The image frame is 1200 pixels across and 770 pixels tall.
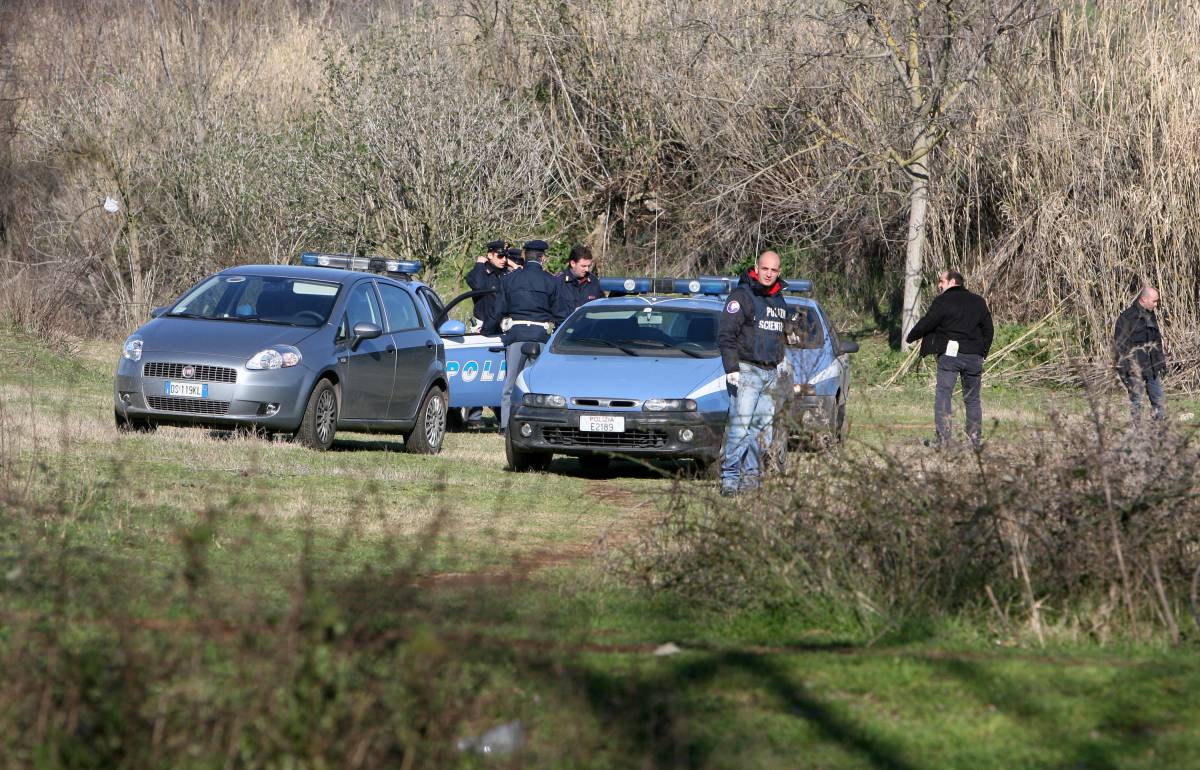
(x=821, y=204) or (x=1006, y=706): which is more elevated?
(x=821, y=204)

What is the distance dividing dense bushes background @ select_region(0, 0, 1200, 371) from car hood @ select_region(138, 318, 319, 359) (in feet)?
42.0

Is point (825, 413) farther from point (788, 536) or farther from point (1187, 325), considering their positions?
point (1187, 325)

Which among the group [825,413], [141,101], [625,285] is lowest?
[825,413]

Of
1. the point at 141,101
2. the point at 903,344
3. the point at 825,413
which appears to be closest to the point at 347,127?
the point at 141,101

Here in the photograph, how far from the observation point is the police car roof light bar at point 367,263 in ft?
56.2

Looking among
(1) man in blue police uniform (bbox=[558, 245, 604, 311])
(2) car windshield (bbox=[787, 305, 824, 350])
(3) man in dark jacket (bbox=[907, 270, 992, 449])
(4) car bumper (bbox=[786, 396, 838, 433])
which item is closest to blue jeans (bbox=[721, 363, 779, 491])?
(4) car bumper (bbox=[786, 396, 838, 433])

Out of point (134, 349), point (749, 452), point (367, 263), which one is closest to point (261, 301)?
point (134, 349)

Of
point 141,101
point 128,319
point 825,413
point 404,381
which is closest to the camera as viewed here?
point 825,413

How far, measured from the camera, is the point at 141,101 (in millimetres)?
35250

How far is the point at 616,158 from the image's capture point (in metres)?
36.8

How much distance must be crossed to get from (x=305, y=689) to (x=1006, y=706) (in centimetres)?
274

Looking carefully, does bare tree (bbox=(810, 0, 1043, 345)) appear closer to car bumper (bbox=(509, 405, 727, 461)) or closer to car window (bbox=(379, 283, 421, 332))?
car window (bbox=(379, 283, 421, 332))

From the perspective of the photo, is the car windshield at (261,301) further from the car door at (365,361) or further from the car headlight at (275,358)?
the car headlight at (275,358)

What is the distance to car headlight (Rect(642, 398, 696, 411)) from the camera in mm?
13516
